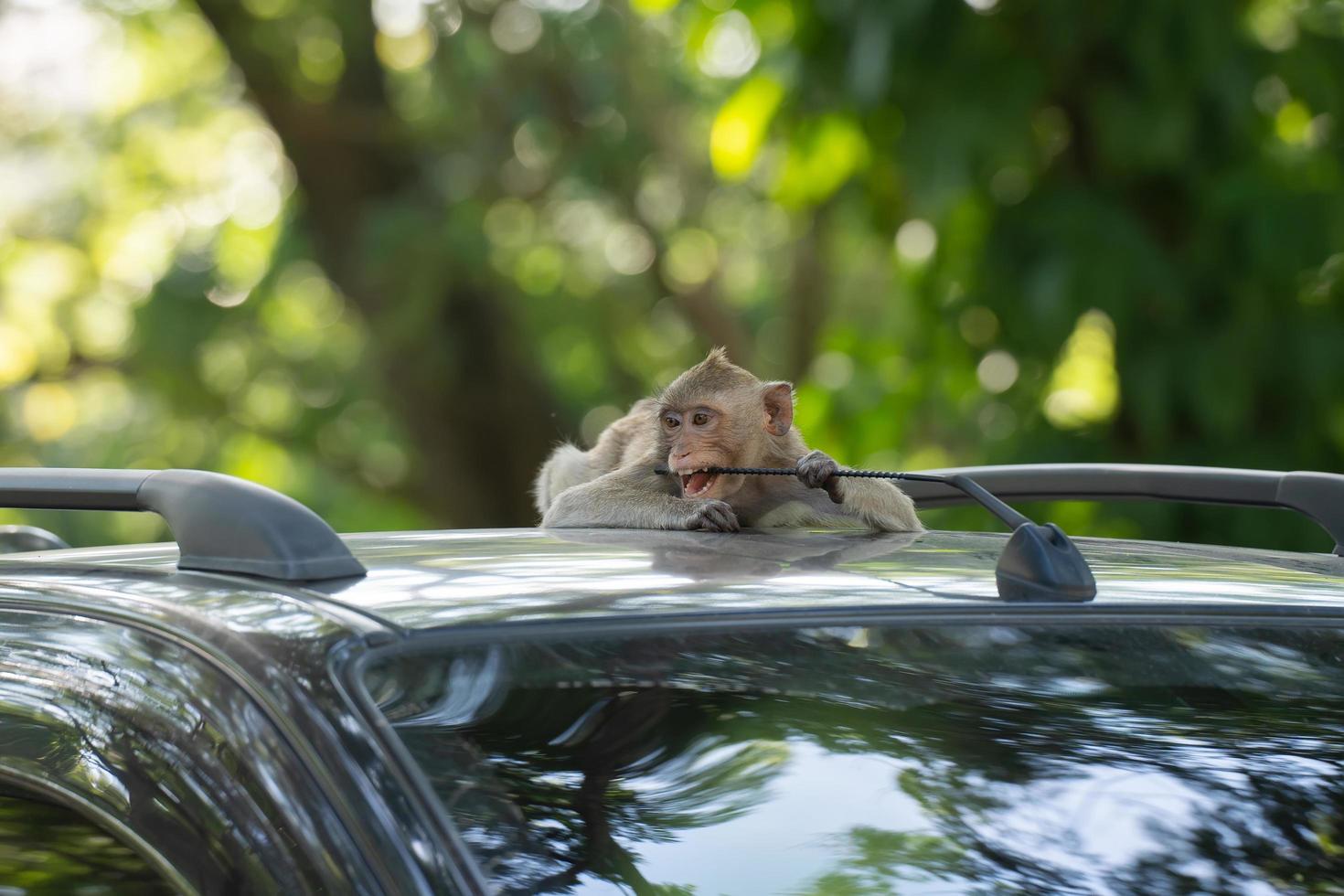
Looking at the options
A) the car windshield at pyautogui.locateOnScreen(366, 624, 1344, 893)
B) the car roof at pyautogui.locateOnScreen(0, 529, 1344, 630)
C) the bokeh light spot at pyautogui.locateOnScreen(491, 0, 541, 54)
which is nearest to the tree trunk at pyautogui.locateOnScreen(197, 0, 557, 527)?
the bokeh light spot at pyautogui.locateOnScreen(491, 0, 541, 54)

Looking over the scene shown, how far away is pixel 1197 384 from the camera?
5477mm

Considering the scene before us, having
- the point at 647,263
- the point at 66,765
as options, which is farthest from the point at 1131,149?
the point at 647,263

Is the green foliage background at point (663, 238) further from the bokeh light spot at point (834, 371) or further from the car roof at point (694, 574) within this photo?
the car roof at point (694, 574)

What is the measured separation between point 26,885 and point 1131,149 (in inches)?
180

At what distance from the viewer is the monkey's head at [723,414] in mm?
3709

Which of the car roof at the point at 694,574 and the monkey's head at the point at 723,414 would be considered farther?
the monkey's head at the point at 723,414

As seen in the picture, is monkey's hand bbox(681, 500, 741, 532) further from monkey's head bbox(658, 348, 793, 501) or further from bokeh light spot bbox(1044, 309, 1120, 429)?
bokeh light spot bbox(1044, 309, 1120, 429)

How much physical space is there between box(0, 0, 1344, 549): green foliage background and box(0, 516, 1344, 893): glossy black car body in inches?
135

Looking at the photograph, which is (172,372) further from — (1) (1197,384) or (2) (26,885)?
(2) (26,885)

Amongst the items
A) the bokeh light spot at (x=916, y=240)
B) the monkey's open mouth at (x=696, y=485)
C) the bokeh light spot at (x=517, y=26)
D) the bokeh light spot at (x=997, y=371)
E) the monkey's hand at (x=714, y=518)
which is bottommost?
the monkey's hand at (x=714, y=518)

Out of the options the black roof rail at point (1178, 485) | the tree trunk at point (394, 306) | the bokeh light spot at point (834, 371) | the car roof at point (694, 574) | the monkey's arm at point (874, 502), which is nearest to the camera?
the car roof at point (694, 574)

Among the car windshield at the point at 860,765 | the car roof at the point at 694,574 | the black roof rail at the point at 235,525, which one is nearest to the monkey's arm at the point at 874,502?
the car roof at the point at 694,574

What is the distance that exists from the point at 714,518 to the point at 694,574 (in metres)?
0.91

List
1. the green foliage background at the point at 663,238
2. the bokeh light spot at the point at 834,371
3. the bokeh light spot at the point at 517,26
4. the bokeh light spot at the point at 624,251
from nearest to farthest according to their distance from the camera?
1. the green foliage background at the point at 663,238
2. the bokeh light spot at the point at 834,371
3. the bokeh light spot at the point at 517,26
4. the bokeh light spot at the point at 624,251
